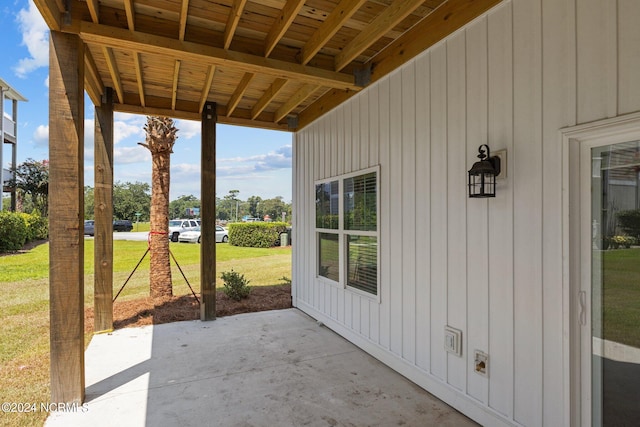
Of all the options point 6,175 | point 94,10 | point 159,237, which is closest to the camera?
point 94,10

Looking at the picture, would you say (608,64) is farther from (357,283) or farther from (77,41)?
(77,41)

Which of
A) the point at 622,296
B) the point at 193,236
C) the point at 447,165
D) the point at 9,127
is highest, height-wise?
the point at 9,127

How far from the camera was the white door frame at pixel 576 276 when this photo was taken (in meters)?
1.82

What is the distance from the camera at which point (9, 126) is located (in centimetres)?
1505

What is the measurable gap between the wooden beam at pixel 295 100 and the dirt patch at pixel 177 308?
9.99 feet

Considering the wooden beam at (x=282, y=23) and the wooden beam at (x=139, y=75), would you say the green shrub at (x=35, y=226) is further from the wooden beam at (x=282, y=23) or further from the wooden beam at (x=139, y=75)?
the wooden beam at (x=282, y=23)

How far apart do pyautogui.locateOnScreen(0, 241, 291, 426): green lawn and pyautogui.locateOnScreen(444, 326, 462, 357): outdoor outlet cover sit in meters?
2.98

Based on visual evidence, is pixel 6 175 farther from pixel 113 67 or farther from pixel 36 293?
pixel 113 67

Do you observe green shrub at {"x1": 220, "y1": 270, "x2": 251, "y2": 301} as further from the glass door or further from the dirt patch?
the glass door

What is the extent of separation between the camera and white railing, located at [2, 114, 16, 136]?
14610 mm

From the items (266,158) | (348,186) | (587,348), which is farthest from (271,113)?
(266,158)

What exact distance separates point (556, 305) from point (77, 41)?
12.5ft

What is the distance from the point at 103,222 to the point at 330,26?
3481 millimetres

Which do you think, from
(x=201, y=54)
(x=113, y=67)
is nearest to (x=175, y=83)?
(x=113, y=67)
